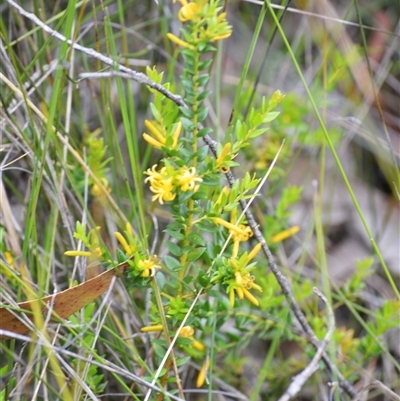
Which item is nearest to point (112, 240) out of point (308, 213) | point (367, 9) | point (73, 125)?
point (73, 125)

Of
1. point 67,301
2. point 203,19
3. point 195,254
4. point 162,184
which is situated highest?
point 203,19

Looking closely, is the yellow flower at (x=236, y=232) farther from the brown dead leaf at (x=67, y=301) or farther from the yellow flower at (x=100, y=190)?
the yellow flower at (x=100, y=190)

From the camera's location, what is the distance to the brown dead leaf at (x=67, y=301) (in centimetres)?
80

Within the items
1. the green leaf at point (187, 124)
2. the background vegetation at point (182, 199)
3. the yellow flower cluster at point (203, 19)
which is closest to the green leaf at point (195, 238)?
the background vegetation at point (182, 199)

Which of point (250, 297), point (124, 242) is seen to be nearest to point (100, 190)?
point (124, 242)

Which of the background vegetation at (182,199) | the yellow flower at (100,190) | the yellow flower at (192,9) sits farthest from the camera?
the yellow flower at (100,190)

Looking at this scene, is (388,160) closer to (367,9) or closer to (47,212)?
(367,9)

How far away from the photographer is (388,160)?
158 centimetres

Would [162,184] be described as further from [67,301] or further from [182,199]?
[67,301]

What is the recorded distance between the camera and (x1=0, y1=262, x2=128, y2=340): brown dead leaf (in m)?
0.80

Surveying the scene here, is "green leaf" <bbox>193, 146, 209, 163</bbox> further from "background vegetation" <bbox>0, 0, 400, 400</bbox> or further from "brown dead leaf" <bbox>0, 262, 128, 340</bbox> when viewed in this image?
"brown dead leaf" <bbox>0, 262, 128, 340</bbox>

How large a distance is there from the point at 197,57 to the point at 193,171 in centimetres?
16

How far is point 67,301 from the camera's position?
0.81m

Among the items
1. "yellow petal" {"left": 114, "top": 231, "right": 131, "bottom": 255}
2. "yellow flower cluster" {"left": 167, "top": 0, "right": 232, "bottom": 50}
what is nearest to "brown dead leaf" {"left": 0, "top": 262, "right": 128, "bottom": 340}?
"yellow petal" {"left": 114, "top": 231, "right": 131, "bottom": 255}
